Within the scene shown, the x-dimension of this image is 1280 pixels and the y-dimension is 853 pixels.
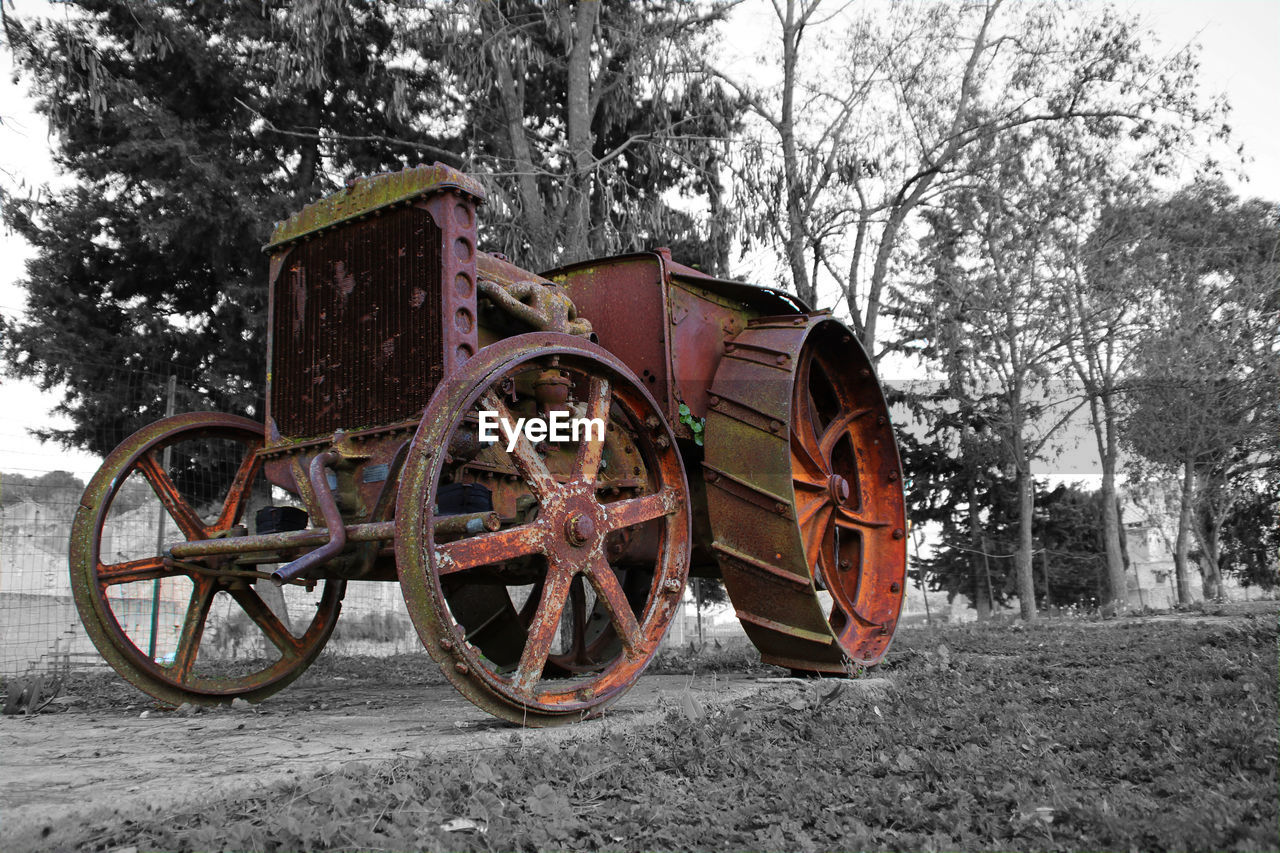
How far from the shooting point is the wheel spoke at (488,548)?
3580 mm

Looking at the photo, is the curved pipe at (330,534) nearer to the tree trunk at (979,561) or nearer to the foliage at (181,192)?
the foliage at (181,192)

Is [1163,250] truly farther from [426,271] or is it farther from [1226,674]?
[426,271]

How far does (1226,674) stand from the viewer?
4648 millimetres

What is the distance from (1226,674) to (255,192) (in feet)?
39.0

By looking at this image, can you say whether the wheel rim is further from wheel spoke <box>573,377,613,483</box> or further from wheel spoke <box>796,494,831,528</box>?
wheel spoke <box>573,377,613,483</box>

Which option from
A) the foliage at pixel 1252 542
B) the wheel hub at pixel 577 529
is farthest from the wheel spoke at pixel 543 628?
the foliage at pixel 1252 542

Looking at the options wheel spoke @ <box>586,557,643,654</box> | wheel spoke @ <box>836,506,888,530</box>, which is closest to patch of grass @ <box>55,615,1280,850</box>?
wheel spoke @ <box>586,557,643,654</box>

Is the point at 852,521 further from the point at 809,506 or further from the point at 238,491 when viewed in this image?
the point at 238,491

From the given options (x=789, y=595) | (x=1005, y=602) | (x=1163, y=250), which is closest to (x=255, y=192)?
(x=789, y=595)

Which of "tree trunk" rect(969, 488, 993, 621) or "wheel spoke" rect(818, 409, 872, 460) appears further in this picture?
"tree trunk" rect(969, 488, 993, 621)

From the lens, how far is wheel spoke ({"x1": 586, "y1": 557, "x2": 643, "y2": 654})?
13.7 ft

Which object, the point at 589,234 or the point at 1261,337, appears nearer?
the point at 589,234

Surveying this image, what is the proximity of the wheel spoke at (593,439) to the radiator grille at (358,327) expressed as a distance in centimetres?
70

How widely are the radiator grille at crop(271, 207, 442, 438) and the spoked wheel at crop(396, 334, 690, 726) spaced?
421mm
